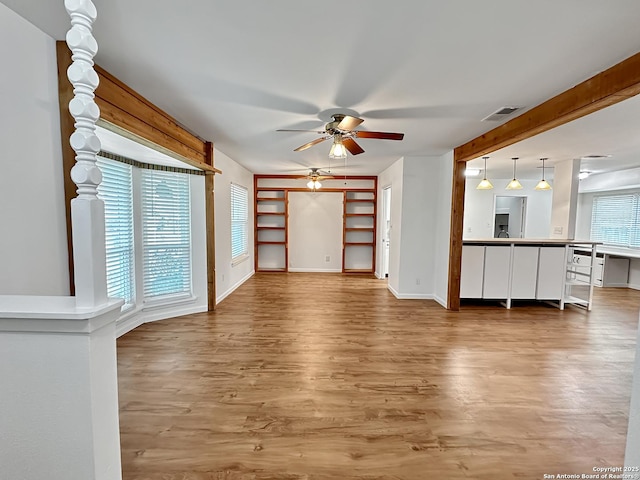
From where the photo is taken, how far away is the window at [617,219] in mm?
6055

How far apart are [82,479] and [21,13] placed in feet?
7.61

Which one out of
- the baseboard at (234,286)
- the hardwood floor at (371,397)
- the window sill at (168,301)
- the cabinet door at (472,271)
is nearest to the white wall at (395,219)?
the cabinet door at (472,271)

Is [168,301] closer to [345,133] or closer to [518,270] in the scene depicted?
[345,133]

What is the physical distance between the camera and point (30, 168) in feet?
5.45

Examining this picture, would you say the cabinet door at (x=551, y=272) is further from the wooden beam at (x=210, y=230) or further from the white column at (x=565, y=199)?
the wooden beam at (x=210, y=230)

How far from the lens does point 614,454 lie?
5.65 ft

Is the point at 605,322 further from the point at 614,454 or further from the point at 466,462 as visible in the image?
the point at 466,462

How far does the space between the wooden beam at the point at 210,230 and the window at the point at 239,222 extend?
4.01ft

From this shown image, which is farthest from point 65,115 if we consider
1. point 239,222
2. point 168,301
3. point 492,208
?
point 492,208

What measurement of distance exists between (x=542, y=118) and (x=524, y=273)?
292 centimetres

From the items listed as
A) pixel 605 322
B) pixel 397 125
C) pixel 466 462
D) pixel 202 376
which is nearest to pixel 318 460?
pixel 466 462

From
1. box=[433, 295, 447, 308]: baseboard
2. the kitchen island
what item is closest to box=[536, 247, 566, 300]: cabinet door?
the kitchen island

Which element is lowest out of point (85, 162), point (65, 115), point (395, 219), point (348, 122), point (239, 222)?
point (239, 222)

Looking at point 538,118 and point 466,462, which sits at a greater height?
point 538,118
